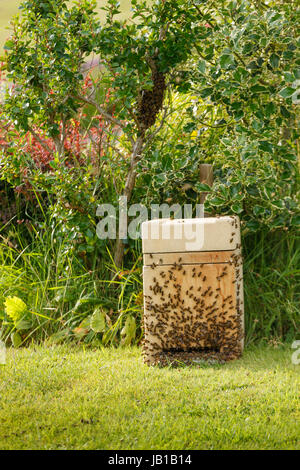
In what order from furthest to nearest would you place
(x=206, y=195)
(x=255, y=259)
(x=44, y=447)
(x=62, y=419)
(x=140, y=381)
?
(x=255, y=259) → (x=206, y=195) → (x=140, y=381) → (x=62, y=419) → (x=44, y=447)

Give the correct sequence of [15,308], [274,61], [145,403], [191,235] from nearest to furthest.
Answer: [145,403] → [191,235] → [274,61] → [15,308]

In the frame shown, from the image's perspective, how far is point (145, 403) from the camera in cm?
262

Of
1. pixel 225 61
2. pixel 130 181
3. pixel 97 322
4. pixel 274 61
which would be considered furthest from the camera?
pixel 130 181

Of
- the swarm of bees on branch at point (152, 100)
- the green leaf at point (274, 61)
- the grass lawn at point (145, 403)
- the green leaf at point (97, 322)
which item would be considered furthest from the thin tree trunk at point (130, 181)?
the green leaf at point (274, 61)

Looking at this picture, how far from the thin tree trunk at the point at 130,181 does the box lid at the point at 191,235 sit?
810mm

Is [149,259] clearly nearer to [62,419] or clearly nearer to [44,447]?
[62,419]

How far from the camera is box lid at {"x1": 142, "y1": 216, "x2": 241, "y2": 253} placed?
3.21 meters

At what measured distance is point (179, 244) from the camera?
129 inches

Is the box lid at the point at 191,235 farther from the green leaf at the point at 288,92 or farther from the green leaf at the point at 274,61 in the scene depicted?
the green leaf at the point at 274,61

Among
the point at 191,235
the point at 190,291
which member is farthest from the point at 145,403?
the point at 191,235

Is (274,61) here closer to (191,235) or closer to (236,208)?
(236,208)

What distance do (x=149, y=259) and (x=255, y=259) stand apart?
3.62ft

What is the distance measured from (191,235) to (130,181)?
1019 mm

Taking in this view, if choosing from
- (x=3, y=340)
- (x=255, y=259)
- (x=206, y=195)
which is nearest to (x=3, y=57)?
(x=206, y=195)
